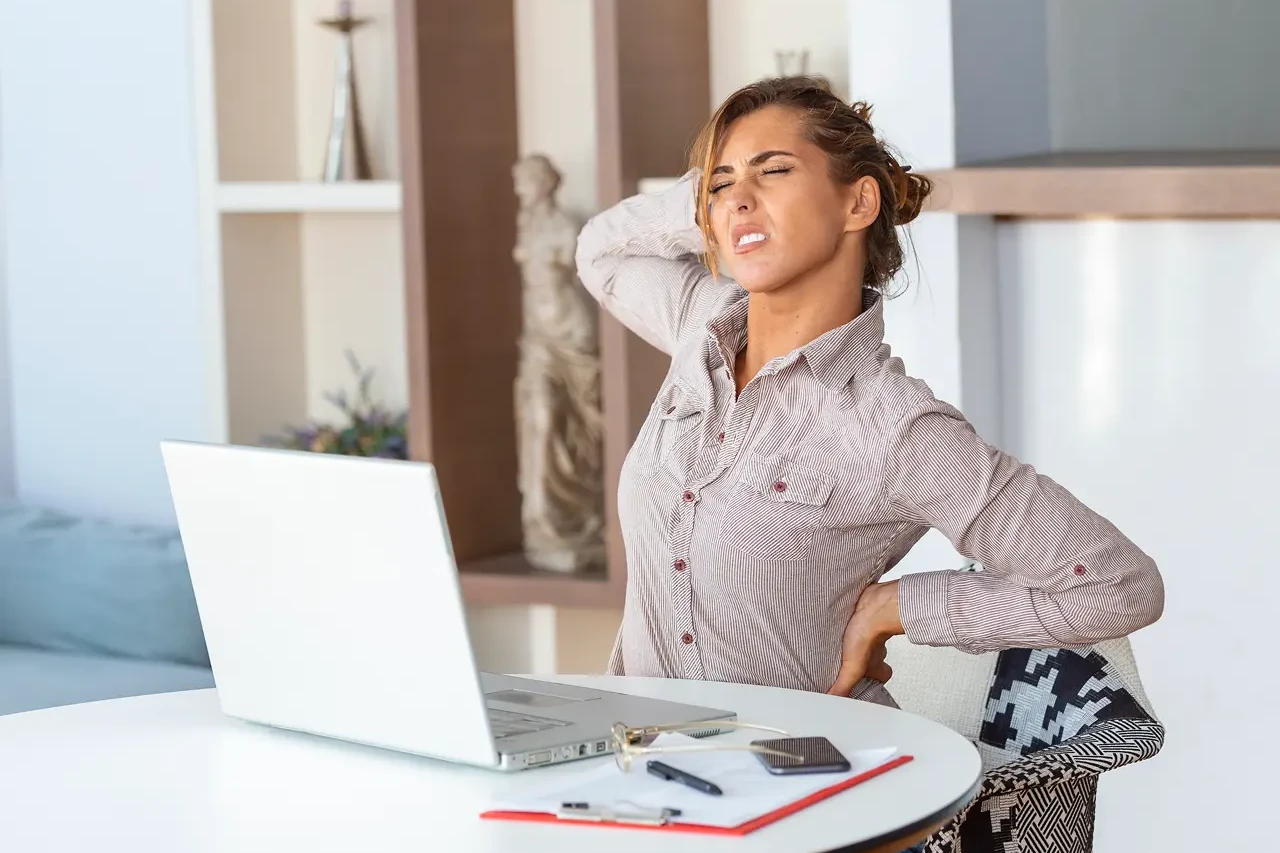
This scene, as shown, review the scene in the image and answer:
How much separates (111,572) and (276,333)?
0.78 metres

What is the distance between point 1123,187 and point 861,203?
102 centimetres

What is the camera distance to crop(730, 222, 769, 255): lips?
1.80 meters

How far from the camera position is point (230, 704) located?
5.19ft

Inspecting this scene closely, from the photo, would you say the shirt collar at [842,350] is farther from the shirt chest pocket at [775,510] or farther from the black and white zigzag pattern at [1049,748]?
the black and white zigzag pattern at [1049,748]

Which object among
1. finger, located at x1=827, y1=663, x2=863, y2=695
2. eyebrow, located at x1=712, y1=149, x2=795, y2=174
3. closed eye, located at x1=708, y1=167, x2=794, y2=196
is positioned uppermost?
eyebrow, located at x1=712, y1=149, x2=795, y2=174

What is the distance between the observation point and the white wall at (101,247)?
13.3ft

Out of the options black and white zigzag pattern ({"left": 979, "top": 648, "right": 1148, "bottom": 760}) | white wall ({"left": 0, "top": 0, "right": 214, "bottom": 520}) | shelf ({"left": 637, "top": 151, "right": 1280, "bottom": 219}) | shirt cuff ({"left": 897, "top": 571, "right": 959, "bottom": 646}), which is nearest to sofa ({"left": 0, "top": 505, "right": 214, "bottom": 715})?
white wall ({"left": 0, "top": 0, "right": 214, "bottom": 520})

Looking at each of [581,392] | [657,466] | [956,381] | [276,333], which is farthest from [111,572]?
[657,466]

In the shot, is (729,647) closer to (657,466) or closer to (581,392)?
(657,466)

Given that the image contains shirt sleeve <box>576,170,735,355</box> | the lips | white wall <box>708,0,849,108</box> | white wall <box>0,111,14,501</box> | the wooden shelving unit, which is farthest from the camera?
white wall <box>0,111,14,501</box>

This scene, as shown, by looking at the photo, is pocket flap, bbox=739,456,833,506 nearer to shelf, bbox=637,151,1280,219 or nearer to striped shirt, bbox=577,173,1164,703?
striped shirt, bbox=577,173,1164,703

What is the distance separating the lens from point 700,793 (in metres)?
1.30

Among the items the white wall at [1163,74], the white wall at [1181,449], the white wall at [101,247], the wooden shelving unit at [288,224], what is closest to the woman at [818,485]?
the white wall at [1181,449]

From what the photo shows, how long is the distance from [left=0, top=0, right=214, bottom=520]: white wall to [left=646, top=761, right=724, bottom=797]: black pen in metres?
2.89
